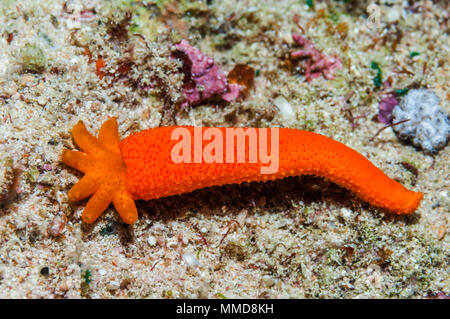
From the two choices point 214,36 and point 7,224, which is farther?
point 214,36

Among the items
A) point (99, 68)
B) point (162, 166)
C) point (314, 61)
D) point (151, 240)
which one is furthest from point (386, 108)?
point (99, 68)

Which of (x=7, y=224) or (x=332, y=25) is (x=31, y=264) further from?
(x=332, y=25)

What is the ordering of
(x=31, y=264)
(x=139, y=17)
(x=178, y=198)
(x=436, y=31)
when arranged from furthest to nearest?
(x=436, y=31) → (x=139, y=17) → (x=178, y=198) → (x=31, y=264)

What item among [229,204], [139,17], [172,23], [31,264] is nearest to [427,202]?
[229,204]

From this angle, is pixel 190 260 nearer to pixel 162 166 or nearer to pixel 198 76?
pixel 162 166

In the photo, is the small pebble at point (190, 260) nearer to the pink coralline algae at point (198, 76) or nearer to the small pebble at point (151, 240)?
the small pebble at point (151, 240)

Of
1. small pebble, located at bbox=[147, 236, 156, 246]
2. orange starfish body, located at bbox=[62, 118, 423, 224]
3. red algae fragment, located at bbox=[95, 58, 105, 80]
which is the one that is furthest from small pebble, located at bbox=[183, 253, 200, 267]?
red algae fragment, located at bbox=[95, 58, 105, 80]
